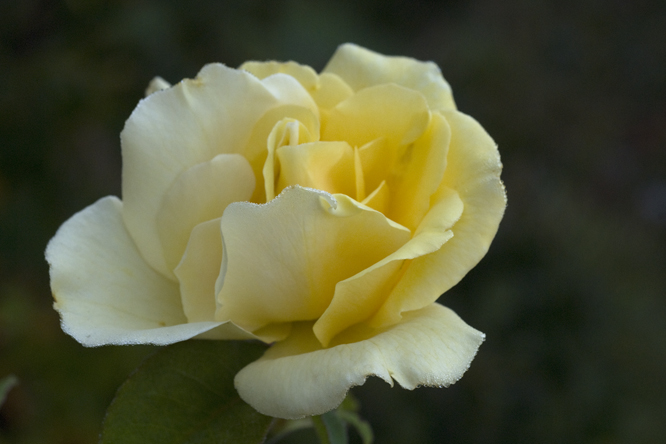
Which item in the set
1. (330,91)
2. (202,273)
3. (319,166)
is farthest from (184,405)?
(330,91)

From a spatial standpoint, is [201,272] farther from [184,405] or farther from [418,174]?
[418,174]

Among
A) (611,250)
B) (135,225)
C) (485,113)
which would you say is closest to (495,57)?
(485,113)

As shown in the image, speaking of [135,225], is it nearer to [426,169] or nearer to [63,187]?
[426,169]

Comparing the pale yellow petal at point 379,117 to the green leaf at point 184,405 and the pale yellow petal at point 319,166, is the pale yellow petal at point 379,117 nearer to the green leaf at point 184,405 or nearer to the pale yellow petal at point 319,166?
the pale yellow petal at point 319,166

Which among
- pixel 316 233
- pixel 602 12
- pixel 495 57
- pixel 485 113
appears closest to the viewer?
pixel 316 233

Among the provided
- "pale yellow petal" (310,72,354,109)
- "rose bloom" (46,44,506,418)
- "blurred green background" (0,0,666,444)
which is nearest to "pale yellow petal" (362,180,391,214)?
"rose bloom" (46,44,506,418)

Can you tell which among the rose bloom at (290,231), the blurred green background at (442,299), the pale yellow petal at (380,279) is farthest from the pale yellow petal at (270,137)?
the blurred green background at (442,299)

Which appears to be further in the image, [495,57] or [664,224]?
[664,224]

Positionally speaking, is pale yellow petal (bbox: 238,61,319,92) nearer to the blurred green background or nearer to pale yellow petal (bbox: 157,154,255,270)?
pale yellow petal (bbox: 157,154,255,270)
